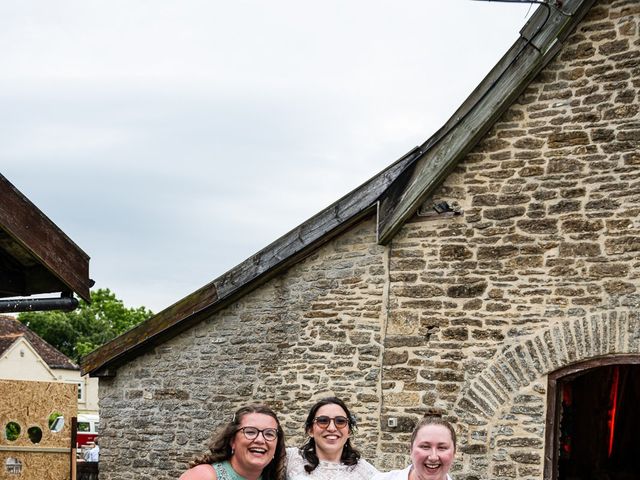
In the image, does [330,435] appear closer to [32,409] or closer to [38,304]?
[38,304]

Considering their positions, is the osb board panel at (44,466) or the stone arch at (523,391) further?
the stone arch at (523,391)

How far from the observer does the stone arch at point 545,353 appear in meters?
8.87

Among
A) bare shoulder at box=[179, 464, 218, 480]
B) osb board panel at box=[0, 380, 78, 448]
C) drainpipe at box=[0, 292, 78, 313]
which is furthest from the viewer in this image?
osb board panel at box=[0, 380, 78, 448]

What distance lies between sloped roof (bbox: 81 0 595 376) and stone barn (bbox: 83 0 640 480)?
0.06 ft

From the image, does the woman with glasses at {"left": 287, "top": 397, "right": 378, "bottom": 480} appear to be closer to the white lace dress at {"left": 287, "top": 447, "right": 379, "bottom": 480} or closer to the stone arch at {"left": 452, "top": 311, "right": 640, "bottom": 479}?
the white lace dress at {"left": 287, "top": 447, "right": 379, "bottom": 480}

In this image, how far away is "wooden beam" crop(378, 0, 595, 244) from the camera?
364 inches

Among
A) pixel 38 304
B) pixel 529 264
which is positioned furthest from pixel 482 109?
pixel 38 304

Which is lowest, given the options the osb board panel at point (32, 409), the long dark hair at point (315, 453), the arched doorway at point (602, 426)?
the arched doorway at point (602, 426)

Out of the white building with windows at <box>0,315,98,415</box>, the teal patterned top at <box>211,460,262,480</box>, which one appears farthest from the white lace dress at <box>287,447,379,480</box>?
the white building with windows at <box>0,315,98,415</box>

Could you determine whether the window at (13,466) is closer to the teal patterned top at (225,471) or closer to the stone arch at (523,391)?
the stone arch at (523,391)

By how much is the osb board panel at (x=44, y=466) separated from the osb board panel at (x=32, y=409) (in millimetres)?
90

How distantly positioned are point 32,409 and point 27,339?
124 ft

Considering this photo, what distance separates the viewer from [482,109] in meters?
9.55

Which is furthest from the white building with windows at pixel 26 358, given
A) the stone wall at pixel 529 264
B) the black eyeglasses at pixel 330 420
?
the black eyeglasses at pixel 330 420
